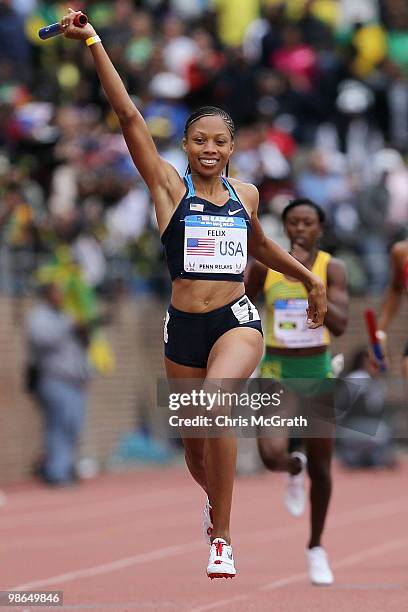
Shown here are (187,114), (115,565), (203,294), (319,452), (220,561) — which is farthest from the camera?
(187,114)

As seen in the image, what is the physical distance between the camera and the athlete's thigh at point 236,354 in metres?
7.56

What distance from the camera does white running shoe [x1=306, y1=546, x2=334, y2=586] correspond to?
32.3 feet

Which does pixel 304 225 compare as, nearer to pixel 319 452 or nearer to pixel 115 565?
pixel 319 452

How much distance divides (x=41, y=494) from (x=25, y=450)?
1.30 meters

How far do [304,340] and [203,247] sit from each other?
2536mm

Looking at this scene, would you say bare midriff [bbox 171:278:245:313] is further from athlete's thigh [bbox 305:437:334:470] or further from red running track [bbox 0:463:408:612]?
athlete's thigh [bbox 305:437:334:470]

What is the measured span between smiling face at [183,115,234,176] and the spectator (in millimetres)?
10472

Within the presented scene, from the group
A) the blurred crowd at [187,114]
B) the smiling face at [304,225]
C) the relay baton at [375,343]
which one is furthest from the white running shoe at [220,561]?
the blurred crowd at [187,114]

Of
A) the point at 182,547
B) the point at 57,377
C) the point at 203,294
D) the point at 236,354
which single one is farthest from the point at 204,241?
the point at 57,377

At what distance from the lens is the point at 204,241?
25.4 ft

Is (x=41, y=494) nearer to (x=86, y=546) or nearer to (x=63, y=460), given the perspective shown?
(x=63, y=460)

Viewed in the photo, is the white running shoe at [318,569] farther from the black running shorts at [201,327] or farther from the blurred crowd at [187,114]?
the blurred crowd at [187,114]

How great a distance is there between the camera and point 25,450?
18.9 m

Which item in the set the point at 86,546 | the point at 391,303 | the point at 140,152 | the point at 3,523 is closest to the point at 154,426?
the point at 3,523
